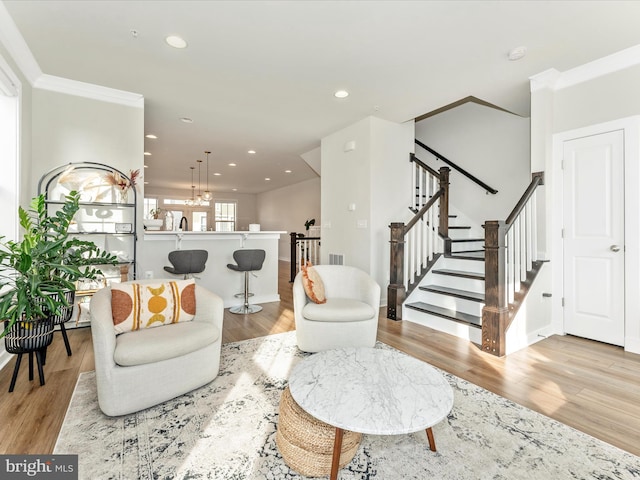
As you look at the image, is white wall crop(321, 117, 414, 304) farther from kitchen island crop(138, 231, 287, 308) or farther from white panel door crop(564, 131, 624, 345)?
white panel door crop(564, 131, 624, 345)

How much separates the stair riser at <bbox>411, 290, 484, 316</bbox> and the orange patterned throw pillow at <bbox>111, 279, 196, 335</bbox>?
2.89m

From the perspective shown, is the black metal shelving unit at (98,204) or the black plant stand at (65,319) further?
the black metal shelving unit at (98,204)

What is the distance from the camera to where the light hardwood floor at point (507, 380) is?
71.2 inches

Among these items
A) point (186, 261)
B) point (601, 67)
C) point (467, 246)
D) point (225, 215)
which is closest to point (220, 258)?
point (186, 261)

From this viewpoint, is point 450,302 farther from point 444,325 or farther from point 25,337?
point 25,337

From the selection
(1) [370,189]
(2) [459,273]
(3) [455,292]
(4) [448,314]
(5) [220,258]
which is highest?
(1) [370,189]

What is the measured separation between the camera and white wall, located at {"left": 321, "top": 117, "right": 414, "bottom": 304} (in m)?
4.59

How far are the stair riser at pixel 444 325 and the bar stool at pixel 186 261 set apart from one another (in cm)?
268

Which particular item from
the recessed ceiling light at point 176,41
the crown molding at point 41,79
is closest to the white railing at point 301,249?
the crown molding at point 41,79

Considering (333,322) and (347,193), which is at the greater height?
(347,193)

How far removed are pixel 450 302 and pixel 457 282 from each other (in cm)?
33

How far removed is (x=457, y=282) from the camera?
4012 mm

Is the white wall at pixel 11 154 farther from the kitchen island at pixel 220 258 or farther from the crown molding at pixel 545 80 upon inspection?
the crown molding at pixel 545 80

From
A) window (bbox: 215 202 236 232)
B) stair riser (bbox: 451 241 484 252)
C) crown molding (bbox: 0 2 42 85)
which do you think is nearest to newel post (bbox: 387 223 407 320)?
stair riser (bbox: 451 241 484 252)
